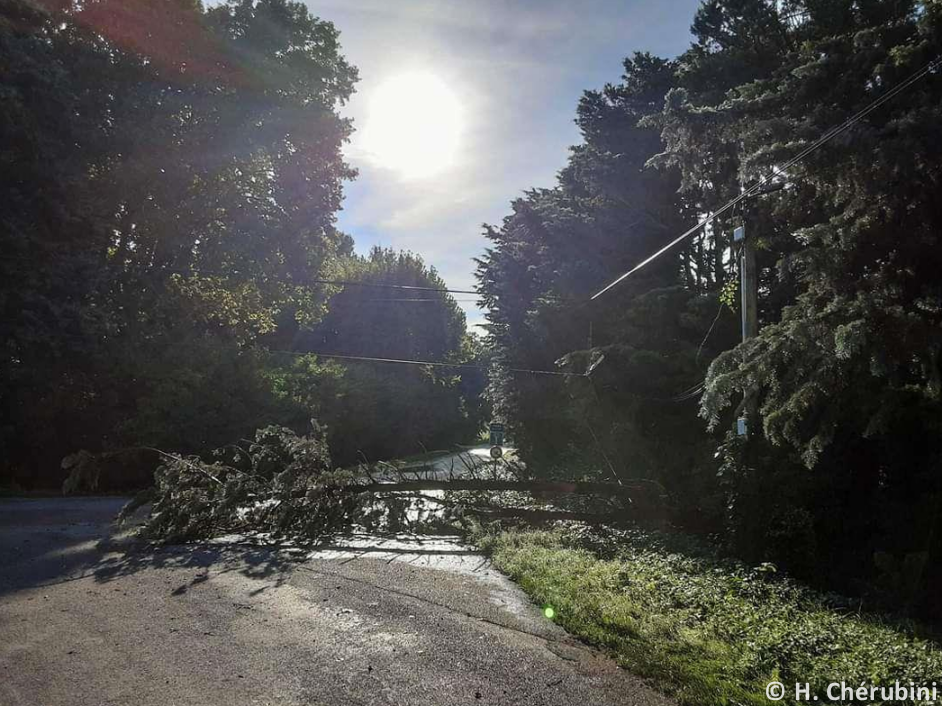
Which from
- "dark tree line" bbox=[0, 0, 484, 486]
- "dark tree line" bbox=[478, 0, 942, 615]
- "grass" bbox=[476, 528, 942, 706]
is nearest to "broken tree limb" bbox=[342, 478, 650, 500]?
"dark tree line" bbox=[478, 0, 942, 615]

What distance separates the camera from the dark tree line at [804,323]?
758cm

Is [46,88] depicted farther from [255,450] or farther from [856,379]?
[856,379]

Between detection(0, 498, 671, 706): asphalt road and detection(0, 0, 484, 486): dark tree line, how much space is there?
11.3 metres

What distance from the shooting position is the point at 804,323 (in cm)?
787

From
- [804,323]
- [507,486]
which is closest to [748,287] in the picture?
[804,323]

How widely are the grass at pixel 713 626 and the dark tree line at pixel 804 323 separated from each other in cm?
193

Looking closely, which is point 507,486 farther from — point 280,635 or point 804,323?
point 280,635

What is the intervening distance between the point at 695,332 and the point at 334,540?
9.34m

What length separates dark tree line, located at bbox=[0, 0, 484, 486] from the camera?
18469 mm

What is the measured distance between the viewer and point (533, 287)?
21.7m

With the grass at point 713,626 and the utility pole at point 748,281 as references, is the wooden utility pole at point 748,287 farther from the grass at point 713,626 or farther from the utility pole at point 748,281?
the grass at point 713,626

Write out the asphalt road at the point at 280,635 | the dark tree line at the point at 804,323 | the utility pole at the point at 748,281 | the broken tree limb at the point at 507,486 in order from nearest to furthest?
the asphalt road at the point at 280,635 → the dark tree line at the point at 804,323 → the utility pole at the point at 748,281 → the broken tree limb at the point at 507,486

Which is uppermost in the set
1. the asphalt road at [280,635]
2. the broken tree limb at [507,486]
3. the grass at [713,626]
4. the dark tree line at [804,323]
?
the dark tree line at [804,323]

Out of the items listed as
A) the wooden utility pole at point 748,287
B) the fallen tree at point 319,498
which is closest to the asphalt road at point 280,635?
the fallen tree at point 319,498
